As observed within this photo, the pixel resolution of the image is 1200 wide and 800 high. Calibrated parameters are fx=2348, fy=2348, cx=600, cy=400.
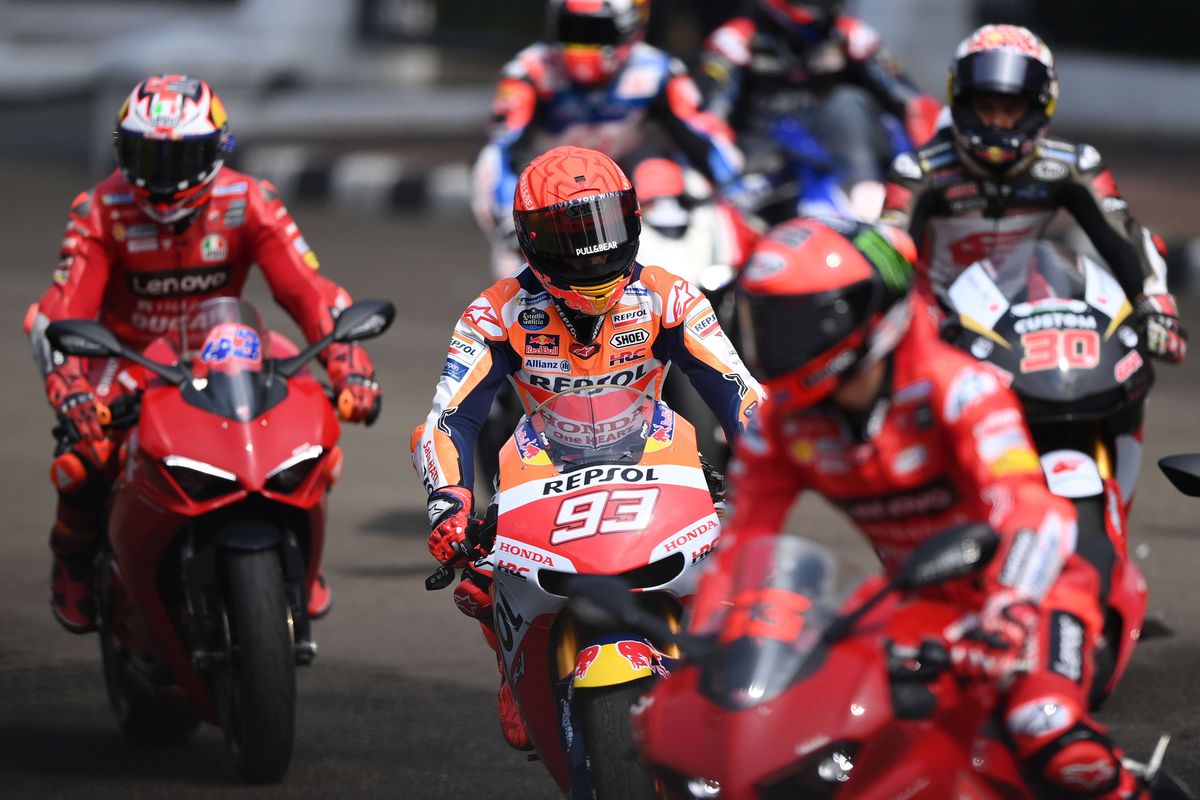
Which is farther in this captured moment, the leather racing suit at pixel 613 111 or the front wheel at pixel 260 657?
the leather racing suit at pixel 613 111

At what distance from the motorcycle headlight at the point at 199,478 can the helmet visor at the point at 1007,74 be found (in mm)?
2654

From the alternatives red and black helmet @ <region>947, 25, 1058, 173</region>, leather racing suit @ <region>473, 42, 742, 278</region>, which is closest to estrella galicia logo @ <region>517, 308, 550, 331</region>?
red and black helmet @ <region>947, 25, 1058, 173</region>

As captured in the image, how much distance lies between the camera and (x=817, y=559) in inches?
155

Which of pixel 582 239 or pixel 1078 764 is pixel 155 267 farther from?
pixel 1078 764

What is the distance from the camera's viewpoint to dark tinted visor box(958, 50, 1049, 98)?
7164 mm

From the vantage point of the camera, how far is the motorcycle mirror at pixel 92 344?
6.36 meters

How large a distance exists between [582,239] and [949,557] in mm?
2136

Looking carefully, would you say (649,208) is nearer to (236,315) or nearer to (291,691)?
(236,315)

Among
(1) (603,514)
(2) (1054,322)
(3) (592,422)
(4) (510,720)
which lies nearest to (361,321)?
(3) (592,422)

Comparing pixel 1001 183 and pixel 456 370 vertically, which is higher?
pixel 456 370

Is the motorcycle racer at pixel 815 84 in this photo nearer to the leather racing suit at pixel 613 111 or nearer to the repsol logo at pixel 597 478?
the leather racing suit at pixel 613 111

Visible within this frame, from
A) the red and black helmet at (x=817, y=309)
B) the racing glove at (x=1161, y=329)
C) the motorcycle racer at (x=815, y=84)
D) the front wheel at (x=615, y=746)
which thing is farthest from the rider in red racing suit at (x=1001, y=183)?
the motorcycle racer at (x=815, y=84)

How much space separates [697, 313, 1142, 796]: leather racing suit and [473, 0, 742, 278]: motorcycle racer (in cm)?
641

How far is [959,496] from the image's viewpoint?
4238mm
